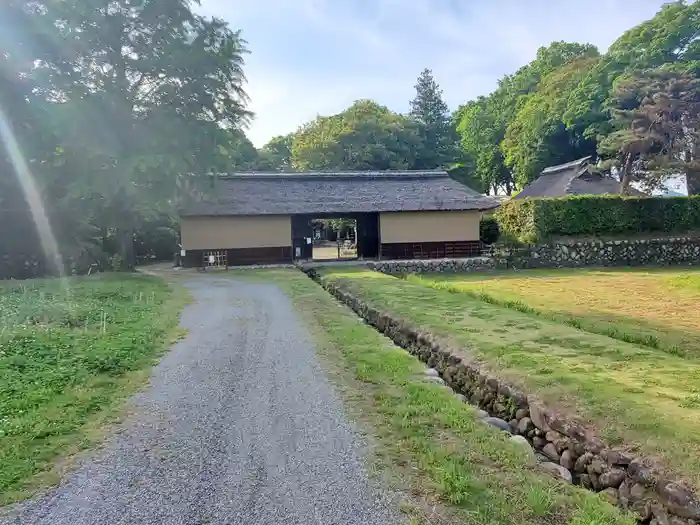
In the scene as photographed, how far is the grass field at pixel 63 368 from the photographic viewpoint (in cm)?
373

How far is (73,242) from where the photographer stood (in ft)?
59.5

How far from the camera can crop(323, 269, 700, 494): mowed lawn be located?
3.64 m

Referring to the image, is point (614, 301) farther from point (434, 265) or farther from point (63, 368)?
point (63, 368)

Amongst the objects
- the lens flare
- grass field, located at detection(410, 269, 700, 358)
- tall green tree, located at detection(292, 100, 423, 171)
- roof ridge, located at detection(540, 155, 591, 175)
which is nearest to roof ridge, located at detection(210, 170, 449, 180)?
the lens flare

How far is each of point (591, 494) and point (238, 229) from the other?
19.6 meters

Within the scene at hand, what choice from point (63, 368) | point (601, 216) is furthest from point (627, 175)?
point (63, 368)

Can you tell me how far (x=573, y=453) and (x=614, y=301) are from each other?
8594 mm

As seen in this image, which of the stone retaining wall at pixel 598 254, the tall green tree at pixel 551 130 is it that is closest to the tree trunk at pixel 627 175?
the stone retaining wall at pixel 598 254

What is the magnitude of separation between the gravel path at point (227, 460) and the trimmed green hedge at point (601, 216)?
60.5 ft

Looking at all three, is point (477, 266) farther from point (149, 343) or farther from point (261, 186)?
point (149, 343)

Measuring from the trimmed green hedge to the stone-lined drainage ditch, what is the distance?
57.5ft

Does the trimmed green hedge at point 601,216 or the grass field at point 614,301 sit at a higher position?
the trimmed green hedge at point 601,216

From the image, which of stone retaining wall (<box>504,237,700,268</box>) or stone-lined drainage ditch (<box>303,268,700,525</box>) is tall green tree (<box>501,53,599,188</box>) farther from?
stone-lined drainage ditch (<box>303,268,700,525</box>)

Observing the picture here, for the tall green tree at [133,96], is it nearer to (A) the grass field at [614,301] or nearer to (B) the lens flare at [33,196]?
(B) the lens flare at [33,196]
